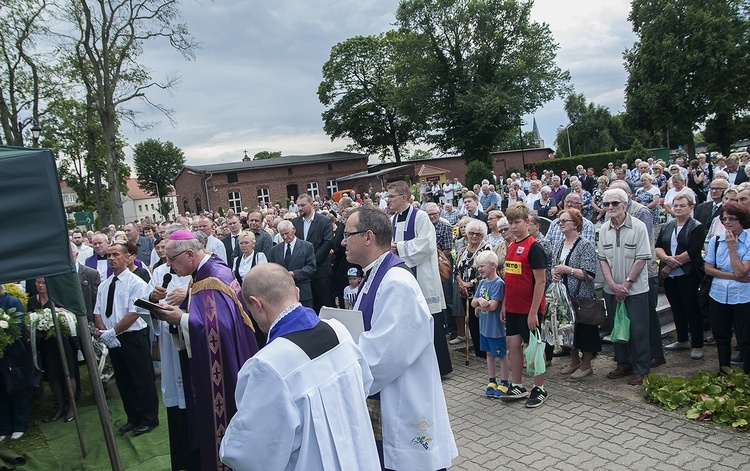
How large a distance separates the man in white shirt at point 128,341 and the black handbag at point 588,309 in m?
4.68

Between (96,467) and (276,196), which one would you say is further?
(276,196)

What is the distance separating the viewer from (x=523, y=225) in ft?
16.3

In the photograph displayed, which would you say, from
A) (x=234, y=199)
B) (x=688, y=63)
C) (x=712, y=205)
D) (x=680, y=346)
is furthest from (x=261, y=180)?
(x=680, y=346)

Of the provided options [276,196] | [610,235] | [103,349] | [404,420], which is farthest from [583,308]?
[276,196]

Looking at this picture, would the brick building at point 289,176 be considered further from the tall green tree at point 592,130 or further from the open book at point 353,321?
the open book at point 353,321

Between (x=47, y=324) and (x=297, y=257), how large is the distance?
3.15m

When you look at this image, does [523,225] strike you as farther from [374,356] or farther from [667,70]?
[667,70]

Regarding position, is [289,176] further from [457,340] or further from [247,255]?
[457,340]

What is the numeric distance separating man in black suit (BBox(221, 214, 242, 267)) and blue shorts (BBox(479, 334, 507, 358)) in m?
4.74

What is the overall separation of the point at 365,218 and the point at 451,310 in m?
5.25

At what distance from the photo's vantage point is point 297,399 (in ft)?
6.31

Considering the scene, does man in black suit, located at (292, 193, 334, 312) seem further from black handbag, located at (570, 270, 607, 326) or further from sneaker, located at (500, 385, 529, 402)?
black handbag, located at (570, 270, 607, 326)

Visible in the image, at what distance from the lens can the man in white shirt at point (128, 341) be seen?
551 centimetres

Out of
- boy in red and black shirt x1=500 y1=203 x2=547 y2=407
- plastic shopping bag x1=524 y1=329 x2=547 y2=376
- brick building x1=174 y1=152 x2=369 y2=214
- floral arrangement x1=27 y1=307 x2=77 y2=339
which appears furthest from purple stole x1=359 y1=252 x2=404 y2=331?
brick building x1=174 y1=152 x2=369 y2=214
